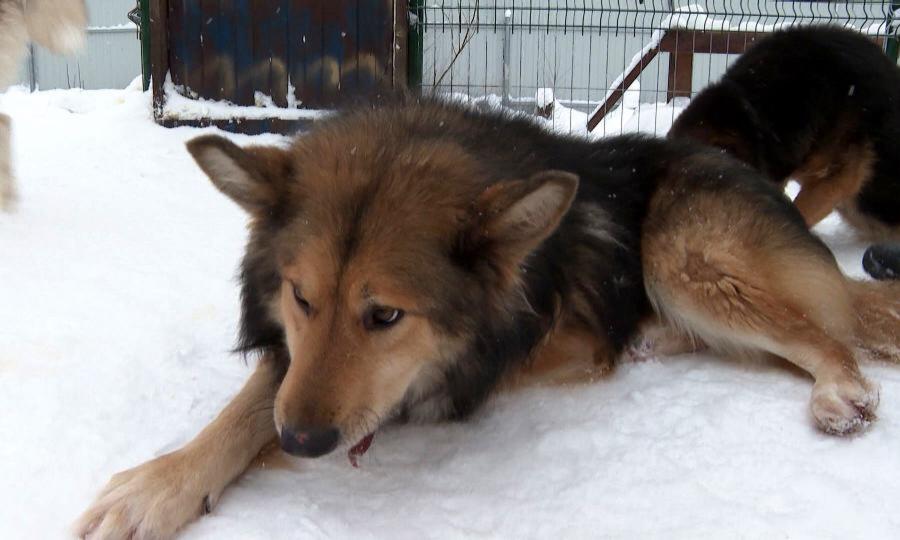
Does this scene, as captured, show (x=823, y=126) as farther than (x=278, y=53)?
No

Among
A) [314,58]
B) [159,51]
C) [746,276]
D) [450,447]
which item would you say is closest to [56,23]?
[159,51]

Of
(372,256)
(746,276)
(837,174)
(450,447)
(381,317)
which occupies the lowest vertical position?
(450,447)

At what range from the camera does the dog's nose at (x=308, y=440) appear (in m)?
1.79

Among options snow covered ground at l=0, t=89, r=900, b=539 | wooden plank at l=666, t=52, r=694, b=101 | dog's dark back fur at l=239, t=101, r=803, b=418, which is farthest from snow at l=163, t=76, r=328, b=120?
dog's dark back fur at l=239, t=101, r=803, b=418

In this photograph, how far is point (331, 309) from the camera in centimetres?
194

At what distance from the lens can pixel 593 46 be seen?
830cm

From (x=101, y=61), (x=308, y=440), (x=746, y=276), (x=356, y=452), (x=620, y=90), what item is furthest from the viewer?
(x=101, y=61)

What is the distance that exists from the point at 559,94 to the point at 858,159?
14.4 feet

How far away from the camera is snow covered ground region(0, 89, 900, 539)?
6.21 feet

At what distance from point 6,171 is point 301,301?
11.0 ft

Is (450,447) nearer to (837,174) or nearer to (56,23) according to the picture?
(837,174)

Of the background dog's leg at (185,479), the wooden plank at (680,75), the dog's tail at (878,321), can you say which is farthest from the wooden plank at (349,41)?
the background dog's leg at (185,479)

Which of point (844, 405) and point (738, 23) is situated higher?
point (738, 23)

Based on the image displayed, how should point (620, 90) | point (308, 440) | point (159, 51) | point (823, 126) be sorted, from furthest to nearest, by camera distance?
point (620, 90), point (159, 51), point (823, 126), point (308, 440)
